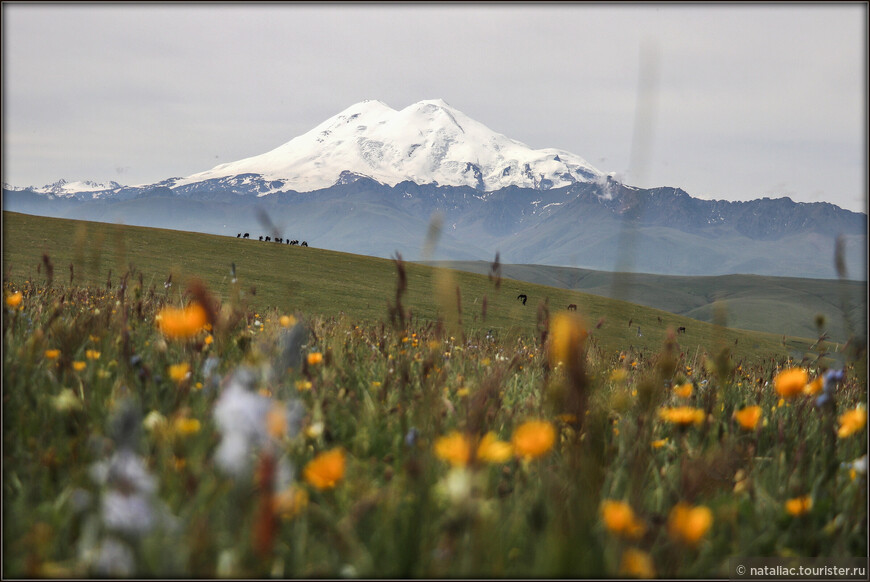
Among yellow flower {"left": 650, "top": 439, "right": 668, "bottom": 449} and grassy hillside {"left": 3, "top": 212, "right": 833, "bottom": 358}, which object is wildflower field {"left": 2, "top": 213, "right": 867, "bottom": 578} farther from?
grassy hillside {"left": 3, "top": 212, "right": 833, "bottom": 358}

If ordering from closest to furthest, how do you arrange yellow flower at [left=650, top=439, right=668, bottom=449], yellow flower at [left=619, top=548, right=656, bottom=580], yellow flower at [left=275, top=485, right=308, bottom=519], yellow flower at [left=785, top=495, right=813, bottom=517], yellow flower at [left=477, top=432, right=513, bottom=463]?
yellow flower at [left=619, top=548, right=656, bottom=580] < yellow flower at [left=275, top=485, right=308, bottom=519] < yellow flower at [left=477, top=432, right=513, bottom=463] < yellow flower at [left=785, top=495, right=813, bottom=517] < yellow flower at [left=650, top=439, right=668, bottom=449]

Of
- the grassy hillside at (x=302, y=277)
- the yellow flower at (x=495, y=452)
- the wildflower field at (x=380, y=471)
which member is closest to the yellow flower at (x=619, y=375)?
the wildflower field at (x=380, y=471)

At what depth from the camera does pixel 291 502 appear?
65.8 inches

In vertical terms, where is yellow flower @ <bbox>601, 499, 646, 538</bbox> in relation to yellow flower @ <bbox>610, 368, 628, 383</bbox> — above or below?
above

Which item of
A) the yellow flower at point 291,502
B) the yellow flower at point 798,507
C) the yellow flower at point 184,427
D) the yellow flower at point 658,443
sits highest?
the yellow flower at point 184,427

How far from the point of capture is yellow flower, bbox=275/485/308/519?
5.24ft

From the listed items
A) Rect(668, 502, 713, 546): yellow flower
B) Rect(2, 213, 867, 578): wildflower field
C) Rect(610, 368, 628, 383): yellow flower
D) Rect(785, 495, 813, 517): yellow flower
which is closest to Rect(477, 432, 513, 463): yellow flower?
Rect(2, 213, 867, 578): wildflower field

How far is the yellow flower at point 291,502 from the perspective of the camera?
5.24 feet

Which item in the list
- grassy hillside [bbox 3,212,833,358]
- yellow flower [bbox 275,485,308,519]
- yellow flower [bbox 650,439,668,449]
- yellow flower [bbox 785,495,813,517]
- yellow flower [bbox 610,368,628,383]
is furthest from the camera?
grassy hillside [bbox 3,212,833,358]

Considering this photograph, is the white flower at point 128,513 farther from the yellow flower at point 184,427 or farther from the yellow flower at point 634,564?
the yellow flower at point 634,564

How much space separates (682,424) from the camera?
2.61 m

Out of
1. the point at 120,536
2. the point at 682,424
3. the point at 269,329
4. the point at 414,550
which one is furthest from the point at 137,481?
the point at 269,329

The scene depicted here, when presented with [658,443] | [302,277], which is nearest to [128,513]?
[658,443]

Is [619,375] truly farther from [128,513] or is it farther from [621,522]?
[128,513]
